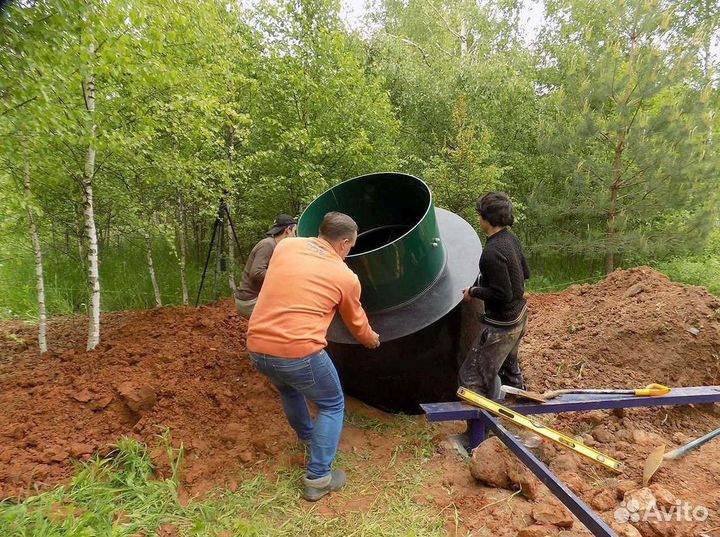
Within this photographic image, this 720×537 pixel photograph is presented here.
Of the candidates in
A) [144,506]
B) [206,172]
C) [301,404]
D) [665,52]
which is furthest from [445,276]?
[665,52]

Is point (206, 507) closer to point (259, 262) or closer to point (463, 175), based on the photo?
point (259, 262)

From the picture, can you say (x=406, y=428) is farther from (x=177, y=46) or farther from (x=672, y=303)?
(x=177, y=46)

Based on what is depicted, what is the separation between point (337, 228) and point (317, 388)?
862 mm

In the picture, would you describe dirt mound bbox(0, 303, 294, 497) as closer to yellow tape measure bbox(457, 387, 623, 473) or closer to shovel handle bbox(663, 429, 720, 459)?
yellow tape measure bbox(457, 387, 623, 473)

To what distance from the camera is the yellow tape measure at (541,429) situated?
7.39 ft

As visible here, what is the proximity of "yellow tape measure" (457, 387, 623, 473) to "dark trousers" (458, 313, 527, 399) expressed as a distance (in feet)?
0.53

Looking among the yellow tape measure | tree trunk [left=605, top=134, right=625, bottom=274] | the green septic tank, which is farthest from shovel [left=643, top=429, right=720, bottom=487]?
tree trunk [left=605, top=134, right=625, bottom=274]

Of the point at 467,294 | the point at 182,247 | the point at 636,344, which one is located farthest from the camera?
the point at 182,247

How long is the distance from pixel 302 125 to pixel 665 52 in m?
5.78

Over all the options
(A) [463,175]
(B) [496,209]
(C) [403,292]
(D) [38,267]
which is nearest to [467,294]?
(C) [403,292]

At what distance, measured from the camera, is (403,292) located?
2.78m

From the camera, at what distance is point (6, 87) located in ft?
7.38

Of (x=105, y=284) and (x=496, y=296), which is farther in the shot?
(x=105, y=284)

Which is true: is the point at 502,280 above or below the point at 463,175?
below
